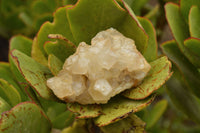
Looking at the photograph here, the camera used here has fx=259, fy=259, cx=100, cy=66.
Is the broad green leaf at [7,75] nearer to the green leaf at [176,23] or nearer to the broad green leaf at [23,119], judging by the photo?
the broad green leaf at [23,119]

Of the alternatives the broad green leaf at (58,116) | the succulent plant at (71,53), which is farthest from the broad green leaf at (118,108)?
the broad green leaf at (58,116)

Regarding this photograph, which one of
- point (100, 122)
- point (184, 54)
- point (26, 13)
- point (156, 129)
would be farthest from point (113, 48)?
point (26, 13)

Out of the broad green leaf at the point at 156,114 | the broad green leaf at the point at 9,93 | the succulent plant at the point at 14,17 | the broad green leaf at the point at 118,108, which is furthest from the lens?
the succulent plant at the point at 14,17

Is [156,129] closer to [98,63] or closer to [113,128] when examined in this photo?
[113,128]

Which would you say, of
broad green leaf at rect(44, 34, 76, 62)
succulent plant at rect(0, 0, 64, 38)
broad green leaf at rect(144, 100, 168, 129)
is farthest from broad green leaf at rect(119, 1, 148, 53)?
succulent plant at rect(0, 0, 64, 38)

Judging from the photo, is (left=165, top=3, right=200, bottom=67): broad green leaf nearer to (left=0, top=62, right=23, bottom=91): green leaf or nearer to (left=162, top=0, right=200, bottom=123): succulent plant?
(left=162, top=0, right=200, bottom=123): succulent plant
